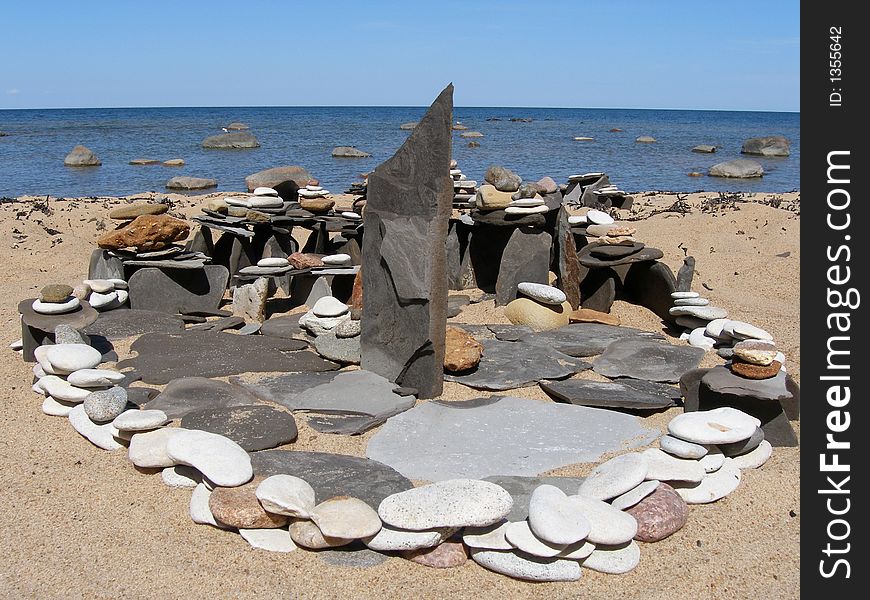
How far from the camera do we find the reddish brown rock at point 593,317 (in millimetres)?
7102

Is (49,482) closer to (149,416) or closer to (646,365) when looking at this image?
(149,416)

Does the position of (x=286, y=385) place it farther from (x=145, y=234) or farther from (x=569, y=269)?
(x=569, y=269)

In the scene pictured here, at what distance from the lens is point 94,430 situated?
4512 mm

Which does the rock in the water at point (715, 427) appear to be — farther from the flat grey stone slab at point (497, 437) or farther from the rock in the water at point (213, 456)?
the rock in the water at point (213, 456)

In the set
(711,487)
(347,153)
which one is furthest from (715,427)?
(347,153)

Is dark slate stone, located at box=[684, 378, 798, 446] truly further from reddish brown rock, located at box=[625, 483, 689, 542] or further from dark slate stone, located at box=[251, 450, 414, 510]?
dark slate stone, located at box=[251, 450, 414, 510]

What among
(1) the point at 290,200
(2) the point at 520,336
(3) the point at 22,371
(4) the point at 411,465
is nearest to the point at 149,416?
(4) the point at 411,465

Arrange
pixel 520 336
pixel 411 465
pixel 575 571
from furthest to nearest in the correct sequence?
pixel 520 336
pixel 411 465
pixel 575 571

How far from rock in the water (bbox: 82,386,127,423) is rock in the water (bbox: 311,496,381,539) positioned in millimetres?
1675

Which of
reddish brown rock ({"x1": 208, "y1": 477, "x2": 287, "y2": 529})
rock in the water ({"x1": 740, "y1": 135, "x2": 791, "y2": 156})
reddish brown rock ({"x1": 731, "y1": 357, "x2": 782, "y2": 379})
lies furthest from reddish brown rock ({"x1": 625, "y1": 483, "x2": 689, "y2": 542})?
rock in the water ({"x1": 740, "y1": 135, "x2": 791, "y2": 156})

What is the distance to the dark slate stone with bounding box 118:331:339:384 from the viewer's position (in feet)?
18.7

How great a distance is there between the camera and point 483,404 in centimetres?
512

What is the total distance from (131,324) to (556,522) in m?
4.72

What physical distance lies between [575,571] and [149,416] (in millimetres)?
2458
